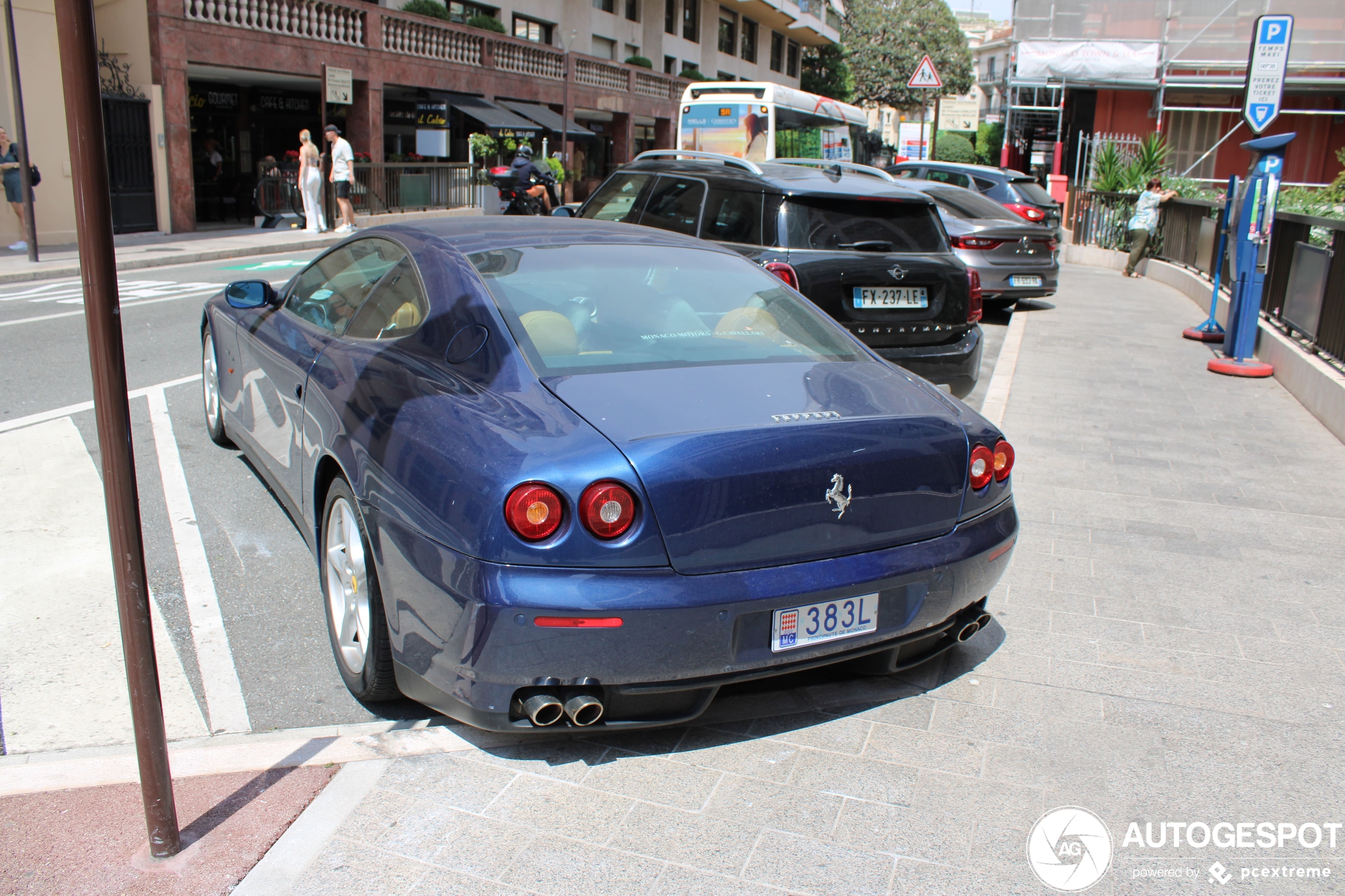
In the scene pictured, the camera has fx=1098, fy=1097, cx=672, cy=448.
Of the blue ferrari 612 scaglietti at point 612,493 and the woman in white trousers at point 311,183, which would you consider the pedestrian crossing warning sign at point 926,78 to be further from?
the blue ferrari 612 scaglietti at point 612,493

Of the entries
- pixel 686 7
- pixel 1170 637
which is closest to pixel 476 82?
pixel 686 7

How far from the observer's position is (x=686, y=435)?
2926 millimetres

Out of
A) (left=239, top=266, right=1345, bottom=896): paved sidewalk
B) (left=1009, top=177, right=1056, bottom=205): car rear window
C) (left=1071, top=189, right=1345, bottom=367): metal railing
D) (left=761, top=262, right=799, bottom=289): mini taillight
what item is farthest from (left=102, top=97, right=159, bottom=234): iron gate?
(left=239, top=266, right=1345, bottom=896): paved sidewalk

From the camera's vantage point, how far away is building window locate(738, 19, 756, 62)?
50812 mm

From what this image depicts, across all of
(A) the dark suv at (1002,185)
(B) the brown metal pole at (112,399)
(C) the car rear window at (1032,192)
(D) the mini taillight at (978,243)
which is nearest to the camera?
(B) the brown metal pole at (112,399)

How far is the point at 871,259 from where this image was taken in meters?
6.91

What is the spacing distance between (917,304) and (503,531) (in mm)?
4802

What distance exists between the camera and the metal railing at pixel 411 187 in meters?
23.5

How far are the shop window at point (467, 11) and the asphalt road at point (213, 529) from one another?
70.3ft

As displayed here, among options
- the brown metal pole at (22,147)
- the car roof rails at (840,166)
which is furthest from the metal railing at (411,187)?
the car roof rails at (840,166)

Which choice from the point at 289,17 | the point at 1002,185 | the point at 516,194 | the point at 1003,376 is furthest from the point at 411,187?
the point at 1003,376

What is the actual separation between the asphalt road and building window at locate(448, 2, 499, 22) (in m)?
21.4

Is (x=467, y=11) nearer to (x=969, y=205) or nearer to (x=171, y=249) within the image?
(x=171, y=249)

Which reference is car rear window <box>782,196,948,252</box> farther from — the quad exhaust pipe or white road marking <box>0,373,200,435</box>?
the quad exhaust pipe
